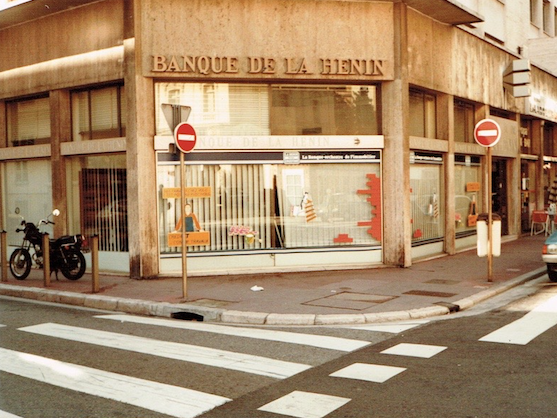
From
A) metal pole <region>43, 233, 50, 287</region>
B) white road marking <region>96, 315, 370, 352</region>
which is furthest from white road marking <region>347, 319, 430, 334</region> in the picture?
metal pole <region>43, 233, 50, 287</region>

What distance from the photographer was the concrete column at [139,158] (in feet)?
43.3

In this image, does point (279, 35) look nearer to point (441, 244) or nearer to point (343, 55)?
point (343, 55)

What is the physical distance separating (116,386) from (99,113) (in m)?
9.89

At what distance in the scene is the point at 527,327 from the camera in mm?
8227

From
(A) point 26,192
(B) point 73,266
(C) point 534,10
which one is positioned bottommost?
(B) point 73,266

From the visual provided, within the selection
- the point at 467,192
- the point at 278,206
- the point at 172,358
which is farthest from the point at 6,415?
the point at 467,192

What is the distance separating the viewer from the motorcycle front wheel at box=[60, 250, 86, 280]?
42.9 ft

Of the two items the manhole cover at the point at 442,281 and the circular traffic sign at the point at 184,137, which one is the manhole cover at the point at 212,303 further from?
the manhole cover at the point at 442,281

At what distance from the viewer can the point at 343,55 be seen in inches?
555

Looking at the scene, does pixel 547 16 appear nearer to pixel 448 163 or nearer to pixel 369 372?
pixel 448 163

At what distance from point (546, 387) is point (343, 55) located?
32.5 ft

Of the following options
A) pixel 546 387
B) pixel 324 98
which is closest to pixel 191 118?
pixel 324 98

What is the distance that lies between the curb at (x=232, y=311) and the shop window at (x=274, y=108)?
4.14m

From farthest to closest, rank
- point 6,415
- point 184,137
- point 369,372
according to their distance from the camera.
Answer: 1. point 184,137
2. point 369,372
3. point 6,415
